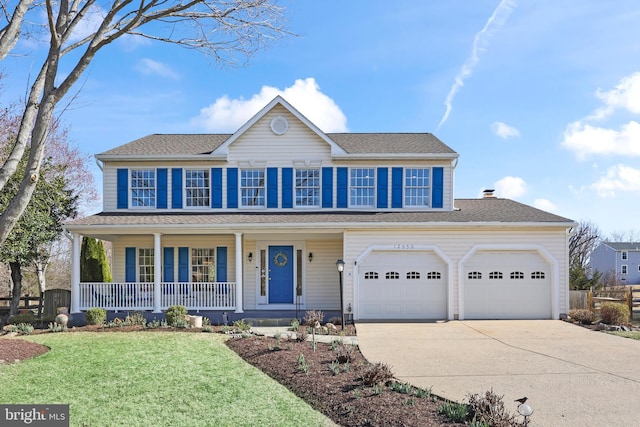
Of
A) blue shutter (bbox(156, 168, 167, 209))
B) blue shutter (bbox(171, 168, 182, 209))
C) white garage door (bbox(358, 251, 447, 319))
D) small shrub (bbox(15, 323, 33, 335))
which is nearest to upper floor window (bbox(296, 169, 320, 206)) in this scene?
white garage door (bbox(358, 251, 447, 319))

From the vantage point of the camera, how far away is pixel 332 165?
56.7 ft

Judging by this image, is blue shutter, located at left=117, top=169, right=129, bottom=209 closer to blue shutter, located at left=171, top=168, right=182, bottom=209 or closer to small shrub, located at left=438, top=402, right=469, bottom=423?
blue shutter, located at left=171, top=168, right=182, bottom=209

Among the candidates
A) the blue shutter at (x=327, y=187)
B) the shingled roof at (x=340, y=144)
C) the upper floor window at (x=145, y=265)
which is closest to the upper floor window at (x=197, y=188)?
the shingled roof at (x=340, y=144)

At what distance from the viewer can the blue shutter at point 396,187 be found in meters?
17.3

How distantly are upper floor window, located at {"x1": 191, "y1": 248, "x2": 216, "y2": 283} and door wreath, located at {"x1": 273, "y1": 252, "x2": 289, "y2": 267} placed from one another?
2216 millimetres

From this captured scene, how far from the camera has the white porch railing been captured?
51.1 ft

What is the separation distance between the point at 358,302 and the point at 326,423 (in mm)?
9537

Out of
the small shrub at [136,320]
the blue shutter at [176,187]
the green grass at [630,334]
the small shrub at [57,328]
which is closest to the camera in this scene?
the green grass at [630,334]

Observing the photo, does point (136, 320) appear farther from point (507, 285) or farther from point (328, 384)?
point (507, 285)

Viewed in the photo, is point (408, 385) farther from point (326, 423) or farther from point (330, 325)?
point (330, 325)

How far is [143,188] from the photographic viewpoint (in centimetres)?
1750

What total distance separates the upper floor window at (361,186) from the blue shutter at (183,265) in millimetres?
6225

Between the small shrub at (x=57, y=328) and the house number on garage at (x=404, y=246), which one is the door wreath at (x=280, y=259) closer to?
the house number on garage at (x=404, y=246)

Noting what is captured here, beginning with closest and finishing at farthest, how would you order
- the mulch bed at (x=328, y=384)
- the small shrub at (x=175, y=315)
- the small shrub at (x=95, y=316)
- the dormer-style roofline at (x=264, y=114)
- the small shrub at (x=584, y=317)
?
the mulch bed at (x=328, y=384), the small shrub at (x=175, y=315), the small shrub at (x=95, y=316), the small shrub at (x=584, y=317), the dormer-style roofline at (x=264, y=114)
